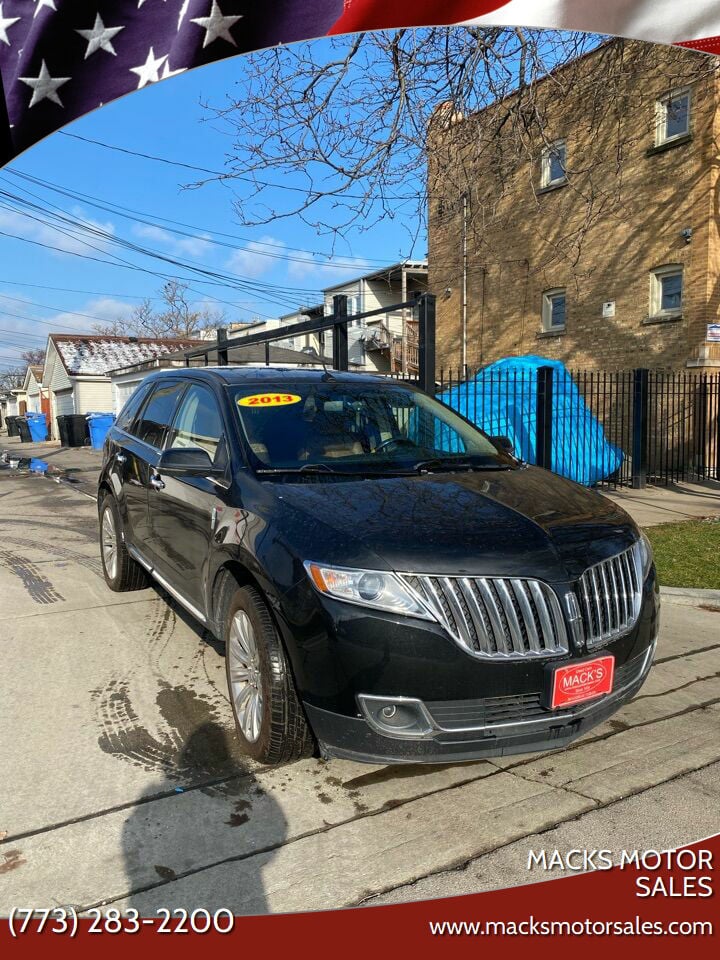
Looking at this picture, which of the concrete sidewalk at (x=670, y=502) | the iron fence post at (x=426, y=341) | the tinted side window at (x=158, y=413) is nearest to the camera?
the tinted side window at (x=158, y=413)

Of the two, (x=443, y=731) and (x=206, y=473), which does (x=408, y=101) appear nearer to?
(x=206, y=473)

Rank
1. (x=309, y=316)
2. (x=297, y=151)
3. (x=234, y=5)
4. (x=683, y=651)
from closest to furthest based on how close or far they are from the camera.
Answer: (x=234, y=5) → (x=683, y=651) → (x=297, y=151) → (x=309, y=316)

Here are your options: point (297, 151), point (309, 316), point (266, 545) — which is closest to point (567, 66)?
point (297, 151)

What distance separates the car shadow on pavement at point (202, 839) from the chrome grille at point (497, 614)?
1056mm

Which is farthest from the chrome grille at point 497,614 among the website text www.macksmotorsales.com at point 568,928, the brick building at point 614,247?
the brick building at point 614,247

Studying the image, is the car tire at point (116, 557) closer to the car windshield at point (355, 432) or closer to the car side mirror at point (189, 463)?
the car side mirror at point (189, 463)

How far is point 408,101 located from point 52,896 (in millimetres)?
7304

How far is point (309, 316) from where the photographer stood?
113 feet

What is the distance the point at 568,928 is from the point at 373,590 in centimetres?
125

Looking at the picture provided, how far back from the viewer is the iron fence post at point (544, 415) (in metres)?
11.1

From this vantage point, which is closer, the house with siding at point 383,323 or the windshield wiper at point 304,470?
the windshield wiper at point 304,470

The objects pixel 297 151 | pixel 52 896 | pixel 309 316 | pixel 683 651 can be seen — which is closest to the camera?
pixel 52 896

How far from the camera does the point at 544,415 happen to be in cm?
1120

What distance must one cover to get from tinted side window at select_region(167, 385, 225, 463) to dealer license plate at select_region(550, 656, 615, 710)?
6.48ft
